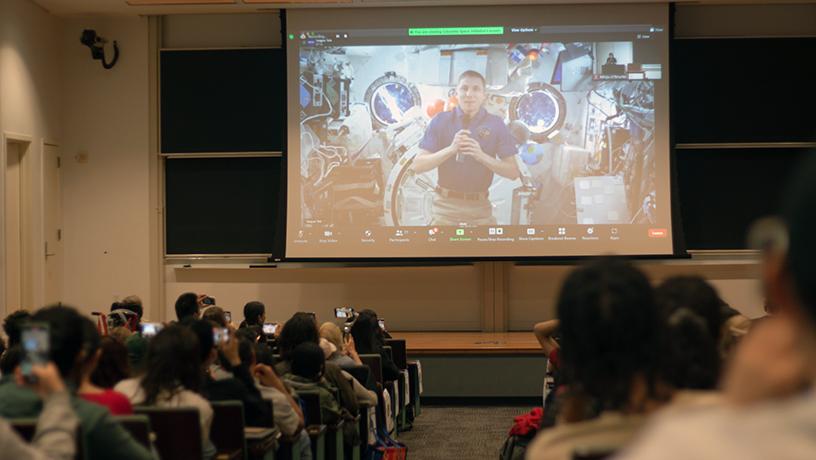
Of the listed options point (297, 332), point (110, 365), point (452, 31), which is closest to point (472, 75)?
point (452, 31)

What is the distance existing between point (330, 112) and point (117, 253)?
2.64 metres

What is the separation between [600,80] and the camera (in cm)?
995

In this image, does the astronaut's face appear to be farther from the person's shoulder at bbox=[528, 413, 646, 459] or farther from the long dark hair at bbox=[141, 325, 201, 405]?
the person's shoulder at bbox=[528, 413, 646, 459]

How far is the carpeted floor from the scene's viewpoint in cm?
696

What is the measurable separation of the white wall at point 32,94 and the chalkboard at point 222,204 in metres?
1.23

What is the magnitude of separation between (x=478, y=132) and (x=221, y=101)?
2555mm

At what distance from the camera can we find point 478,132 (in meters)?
9.95

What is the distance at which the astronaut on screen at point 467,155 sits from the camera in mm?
9938

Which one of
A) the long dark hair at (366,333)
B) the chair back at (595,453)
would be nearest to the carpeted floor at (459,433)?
the long dark hair at (366,333)

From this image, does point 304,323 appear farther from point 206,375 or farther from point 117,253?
point 117,253

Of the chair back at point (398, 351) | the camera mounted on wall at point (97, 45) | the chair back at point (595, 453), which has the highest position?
the camera mounted on wall at point (97, 45)

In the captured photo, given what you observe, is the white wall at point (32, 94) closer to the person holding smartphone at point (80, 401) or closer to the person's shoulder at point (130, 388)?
the person's shoulder at point (130, 388)

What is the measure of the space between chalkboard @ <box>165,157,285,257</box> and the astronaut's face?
1883 mm

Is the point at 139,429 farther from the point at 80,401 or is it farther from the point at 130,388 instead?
the point at 130,388
